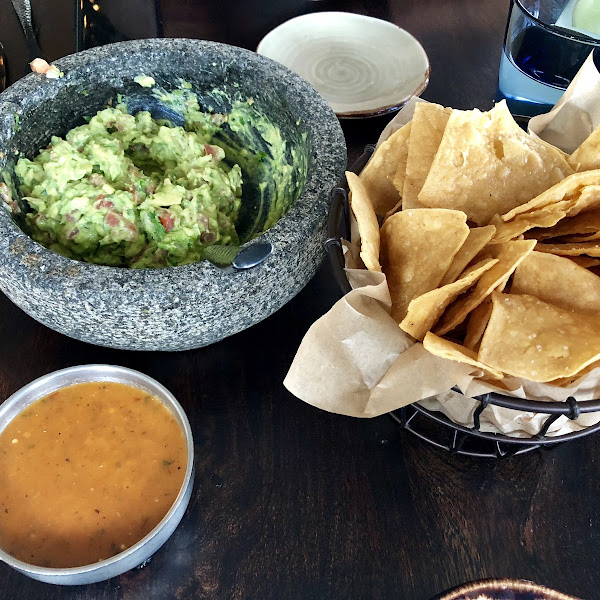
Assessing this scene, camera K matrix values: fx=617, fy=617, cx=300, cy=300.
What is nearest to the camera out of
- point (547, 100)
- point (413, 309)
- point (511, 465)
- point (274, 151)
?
point (413, 309)

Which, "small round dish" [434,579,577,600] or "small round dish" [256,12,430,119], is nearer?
"small round dish" [434,579,577,600]

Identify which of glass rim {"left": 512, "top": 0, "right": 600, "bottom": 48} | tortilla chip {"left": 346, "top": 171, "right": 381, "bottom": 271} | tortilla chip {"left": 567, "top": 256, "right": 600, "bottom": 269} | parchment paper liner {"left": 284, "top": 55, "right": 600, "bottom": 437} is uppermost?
glass rim {"left": 512, "top": 0, "right": 600, "bottom": 48}

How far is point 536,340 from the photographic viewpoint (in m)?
0.70

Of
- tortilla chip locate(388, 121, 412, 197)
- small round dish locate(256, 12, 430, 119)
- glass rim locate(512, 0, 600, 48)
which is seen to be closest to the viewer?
tortilla chip locate(388, 121, 412, 197)

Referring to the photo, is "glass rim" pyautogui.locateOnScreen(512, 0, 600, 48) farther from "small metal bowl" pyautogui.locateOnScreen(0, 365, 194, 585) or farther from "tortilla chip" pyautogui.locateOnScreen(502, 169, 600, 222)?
"small metal bowl" pyautogui.locateOnScreen(0, 365, 194, 585)

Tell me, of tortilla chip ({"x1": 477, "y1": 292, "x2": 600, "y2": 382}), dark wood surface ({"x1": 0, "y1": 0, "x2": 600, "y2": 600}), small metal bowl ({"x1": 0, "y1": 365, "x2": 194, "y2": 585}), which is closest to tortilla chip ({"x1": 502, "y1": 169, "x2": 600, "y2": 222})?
tortilla chip ({"x1": 477, "y1": 292, "x2": 600, "y2": 382})

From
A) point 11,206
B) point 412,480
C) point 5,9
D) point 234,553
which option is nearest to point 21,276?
point 11,206

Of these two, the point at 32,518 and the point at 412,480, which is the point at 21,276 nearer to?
the point at 32,518

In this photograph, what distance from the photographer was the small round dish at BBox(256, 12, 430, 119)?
1362mm

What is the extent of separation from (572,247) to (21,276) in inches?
28.1

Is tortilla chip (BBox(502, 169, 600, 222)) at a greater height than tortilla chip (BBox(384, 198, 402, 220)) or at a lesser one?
greater

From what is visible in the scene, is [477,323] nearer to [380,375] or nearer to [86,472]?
[380,375]

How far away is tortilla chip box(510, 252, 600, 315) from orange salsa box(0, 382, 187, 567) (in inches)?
19.5

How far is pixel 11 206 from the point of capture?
2.96 feet
